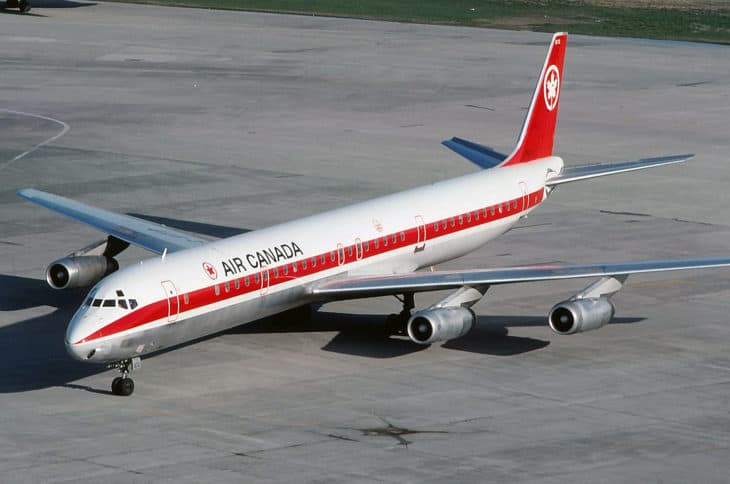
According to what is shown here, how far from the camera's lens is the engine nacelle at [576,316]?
45.5 meters

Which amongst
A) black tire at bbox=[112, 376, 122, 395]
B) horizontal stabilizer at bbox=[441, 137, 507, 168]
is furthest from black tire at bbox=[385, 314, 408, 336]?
horizontal stabilizer at bbox=[441, 137, 507, 168]

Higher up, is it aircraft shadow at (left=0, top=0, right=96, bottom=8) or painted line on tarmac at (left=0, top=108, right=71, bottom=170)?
aircraft shadow at (left=0, top=0, right=96, bottom=8)

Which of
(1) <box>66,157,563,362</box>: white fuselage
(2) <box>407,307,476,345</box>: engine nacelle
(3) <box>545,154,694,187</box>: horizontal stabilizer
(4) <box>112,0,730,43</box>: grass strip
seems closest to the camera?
(1) <box>66,157,563,362</box>: white fuselage

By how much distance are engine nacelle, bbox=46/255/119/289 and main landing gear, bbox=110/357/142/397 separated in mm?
8780

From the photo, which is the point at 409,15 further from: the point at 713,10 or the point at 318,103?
the point at 318,103

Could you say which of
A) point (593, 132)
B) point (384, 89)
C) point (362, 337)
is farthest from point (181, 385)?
point (384, 89)

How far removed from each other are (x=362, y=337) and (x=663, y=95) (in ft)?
196

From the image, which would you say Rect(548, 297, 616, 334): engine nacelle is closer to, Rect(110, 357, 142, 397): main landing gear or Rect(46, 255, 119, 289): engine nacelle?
Rect(110, 357, 142, 397): main landing gear

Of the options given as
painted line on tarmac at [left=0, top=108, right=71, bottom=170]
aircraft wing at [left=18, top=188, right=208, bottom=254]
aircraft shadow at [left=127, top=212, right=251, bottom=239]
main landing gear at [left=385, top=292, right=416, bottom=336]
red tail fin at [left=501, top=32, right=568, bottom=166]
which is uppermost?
red tail fin at [left=501, top=32, right=568, bottom=166]

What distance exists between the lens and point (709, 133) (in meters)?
89.2

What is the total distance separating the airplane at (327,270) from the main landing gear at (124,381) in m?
0.04

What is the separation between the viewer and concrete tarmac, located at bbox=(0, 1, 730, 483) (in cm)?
3816

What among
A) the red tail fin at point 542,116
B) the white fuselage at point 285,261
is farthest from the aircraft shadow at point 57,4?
the white fuselage at point 285,261

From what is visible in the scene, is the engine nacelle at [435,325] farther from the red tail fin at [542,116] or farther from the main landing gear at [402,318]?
the red tail fin at [542,116]
